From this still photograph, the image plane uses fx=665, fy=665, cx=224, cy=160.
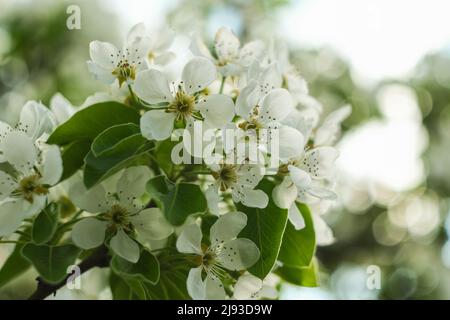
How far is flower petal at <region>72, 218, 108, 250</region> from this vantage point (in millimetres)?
1208

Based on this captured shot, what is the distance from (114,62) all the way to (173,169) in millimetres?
269

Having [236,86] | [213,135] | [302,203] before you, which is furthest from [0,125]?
[302,203]

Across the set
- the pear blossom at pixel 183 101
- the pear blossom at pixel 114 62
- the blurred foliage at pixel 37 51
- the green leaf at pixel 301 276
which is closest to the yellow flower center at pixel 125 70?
the pear blossom at pixel 114 62

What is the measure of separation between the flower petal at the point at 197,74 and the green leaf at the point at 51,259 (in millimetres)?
381

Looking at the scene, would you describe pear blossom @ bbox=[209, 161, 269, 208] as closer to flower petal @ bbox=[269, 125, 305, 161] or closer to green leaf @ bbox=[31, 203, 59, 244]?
flower petal @ bbox=[269, 125, 305, 161]

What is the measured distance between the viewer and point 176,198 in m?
1.17

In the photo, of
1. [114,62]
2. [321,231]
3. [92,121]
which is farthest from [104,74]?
[321,231]

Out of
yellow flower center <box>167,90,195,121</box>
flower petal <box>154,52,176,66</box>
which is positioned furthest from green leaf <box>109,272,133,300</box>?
flower petal <box>154,52,176,66</box>

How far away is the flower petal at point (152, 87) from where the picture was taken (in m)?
1.24

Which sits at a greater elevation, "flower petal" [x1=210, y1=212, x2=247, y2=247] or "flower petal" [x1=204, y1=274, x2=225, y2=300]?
"flower petal" [x1=210, y1=212, x2=247, y2=247]

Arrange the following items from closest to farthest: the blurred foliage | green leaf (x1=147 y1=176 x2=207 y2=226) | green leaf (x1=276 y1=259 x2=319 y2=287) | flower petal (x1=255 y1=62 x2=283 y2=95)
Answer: green leaf (x1=147 y1=176 x2=207 y2=226), flower petal (x1=255 y1=62 x2=283 y2=95), green leaf (x1=276 y1=259 x2=319 y2=287), the blurred foliage

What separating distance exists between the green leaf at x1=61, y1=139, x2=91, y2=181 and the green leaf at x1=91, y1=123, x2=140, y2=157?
10 cm

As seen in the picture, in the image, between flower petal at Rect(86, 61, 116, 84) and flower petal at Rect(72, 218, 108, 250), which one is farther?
flower petal at Rect(86, 61, 116, 84)

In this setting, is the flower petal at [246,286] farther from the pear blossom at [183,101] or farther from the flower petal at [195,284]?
the pear blossom at [183,101]
